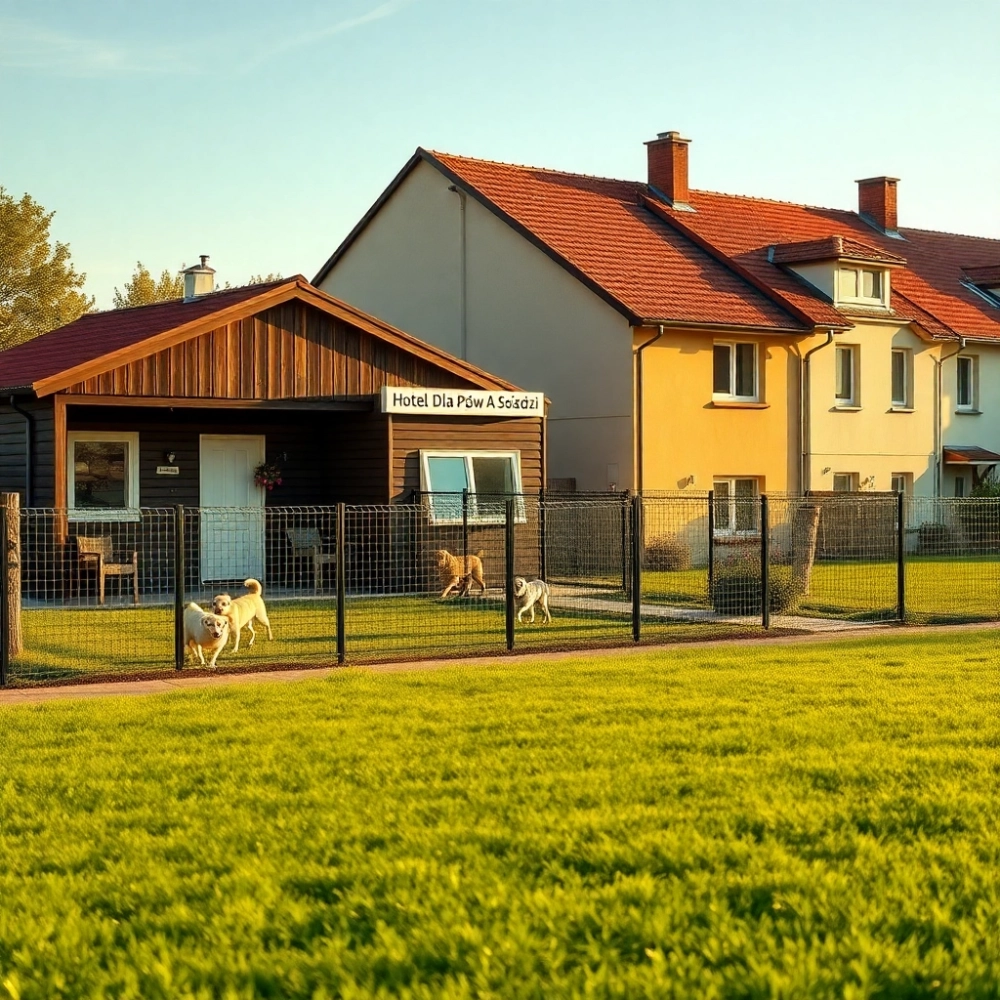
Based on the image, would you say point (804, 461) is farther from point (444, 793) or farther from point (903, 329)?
point (444, 793)

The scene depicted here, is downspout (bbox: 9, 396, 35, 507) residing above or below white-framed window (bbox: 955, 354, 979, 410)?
below

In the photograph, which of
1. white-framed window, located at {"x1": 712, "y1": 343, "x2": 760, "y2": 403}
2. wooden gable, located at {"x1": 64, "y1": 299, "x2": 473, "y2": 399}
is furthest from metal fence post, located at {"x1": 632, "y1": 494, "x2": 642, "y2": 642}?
white-framed window, located at {"x1": 712, "y1": 343, "x2": 760, "y2": 403}

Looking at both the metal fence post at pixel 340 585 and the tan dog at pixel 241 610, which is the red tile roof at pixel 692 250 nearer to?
the tan dog at pixel 241 610

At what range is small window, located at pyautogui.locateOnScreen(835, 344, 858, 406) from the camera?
34.2 m

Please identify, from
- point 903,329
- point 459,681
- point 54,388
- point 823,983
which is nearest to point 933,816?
point 823,983

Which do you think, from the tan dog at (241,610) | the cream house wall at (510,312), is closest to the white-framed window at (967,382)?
the cream house wall at (510,312)

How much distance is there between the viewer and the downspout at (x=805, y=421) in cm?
3284

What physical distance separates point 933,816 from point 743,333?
25208mm

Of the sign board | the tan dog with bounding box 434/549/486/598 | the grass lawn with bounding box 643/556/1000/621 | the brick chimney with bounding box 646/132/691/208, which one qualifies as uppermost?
the brick chimney with bounding box 646/132/691/208

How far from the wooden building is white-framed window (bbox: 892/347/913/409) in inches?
541

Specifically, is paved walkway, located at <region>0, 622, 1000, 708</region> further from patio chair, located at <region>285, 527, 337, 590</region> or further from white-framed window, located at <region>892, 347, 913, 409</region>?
white-framed window, located at <region>892, 347, 913, 409</region>

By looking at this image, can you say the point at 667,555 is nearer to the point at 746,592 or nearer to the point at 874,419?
the point at 746,592

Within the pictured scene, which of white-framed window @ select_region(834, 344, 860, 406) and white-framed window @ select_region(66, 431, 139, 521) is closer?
white-framed window @ select_region(66, 431, 139, 521)

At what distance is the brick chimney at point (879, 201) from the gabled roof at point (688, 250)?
2.15 m
